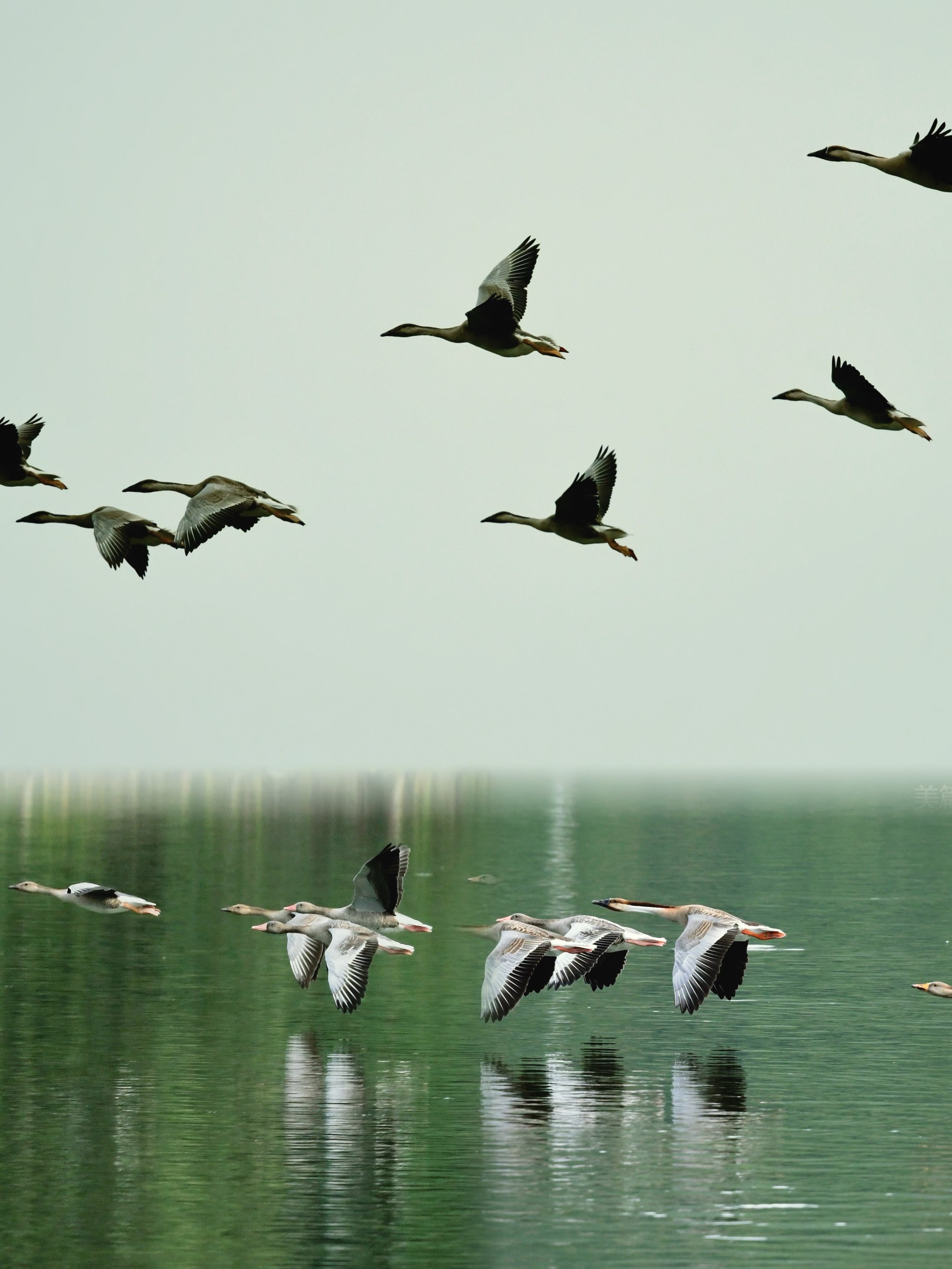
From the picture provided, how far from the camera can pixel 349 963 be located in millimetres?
37125

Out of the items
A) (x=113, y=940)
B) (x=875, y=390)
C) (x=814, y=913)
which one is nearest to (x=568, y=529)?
(x=875, y=390)

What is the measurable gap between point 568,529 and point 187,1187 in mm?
12426

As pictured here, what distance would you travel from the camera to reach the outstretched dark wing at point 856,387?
30.0 metres

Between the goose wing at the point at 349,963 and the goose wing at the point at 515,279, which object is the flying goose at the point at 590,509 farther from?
the goose wing at the point at 349,963

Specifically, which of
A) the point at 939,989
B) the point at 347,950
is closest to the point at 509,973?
the point at 347,950

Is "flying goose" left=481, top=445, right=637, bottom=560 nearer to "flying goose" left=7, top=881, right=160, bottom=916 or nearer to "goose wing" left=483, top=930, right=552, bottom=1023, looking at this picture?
"goose wing" left=483, top=930, right=552, bottom=1023

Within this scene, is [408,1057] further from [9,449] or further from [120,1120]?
[9,449]

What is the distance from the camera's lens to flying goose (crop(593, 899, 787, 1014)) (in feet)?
116

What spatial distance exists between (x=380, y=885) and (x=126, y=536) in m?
13.6

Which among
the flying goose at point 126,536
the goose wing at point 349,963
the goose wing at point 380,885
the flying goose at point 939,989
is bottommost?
the flying goose at point 939,989

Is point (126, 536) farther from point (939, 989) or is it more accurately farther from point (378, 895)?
point (939, 989)

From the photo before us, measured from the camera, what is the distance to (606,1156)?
98.9ft

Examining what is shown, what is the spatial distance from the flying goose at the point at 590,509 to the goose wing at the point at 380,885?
8435 mm

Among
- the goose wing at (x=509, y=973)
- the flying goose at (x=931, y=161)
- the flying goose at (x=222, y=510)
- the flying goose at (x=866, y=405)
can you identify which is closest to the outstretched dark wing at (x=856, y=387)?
the flying goose at (x=866, y=405)
